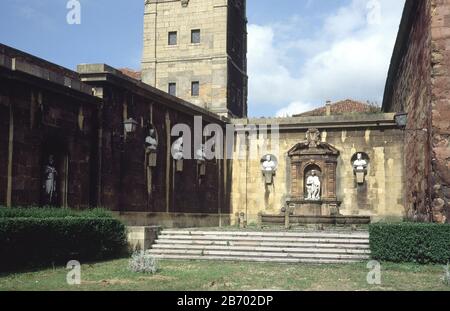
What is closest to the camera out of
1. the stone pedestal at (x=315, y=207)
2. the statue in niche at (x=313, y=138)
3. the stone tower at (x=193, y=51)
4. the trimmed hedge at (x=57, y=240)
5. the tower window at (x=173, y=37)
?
the trimmed hedge at (x=57, y=240)

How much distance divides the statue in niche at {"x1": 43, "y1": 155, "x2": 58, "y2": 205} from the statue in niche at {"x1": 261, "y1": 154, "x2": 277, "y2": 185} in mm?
13572

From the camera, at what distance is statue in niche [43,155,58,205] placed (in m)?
15.2

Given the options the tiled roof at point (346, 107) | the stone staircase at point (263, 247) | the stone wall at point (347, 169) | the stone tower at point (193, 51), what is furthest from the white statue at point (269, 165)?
the tiled roof at point (346, 107)

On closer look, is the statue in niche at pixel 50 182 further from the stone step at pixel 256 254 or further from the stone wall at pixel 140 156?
the stone step at pixel 256 254

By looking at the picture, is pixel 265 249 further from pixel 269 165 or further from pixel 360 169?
pixel 269 165

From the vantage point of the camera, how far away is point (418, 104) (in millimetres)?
18141

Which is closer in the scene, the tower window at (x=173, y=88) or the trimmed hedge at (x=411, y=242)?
the trimmed hedge at (x=411, y=242)

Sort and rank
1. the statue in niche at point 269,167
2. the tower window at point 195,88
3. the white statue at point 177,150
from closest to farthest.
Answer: the white statue at point 177,150 → the statue in niche at point 269,167 → the tower window at point 195,88

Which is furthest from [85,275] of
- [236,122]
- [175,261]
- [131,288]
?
Result: [236,122]

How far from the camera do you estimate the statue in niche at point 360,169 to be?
1006 inches

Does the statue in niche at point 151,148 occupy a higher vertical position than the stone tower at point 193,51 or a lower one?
lower

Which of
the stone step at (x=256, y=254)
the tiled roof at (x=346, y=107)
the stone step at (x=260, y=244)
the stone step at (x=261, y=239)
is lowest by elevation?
the stone step at (x=256, y=254)

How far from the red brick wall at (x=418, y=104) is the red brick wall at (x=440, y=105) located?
0.30 meters

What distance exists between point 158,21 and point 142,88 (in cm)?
2067
